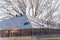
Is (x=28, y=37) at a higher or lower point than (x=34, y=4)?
lower

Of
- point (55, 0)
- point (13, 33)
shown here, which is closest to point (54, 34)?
point (13, 33)

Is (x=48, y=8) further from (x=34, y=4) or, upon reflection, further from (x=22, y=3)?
(x=22, y=3)

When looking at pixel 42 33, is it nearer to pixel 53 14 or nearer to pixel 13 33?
pixel 13 33

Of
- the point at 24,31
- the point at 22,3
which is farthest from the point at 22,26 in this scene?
the point at 22,3

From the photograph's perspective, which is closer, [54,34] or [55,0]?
[54,34]

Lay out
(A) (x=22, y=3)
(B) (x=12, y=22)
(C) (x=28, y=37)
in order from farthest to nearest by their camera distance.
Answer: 1. (A) (x=22, y=3)
2. (B) (x=12, y=22)
3. (C) (x=28, y=37)

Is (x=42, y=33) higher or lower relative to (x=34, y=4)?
lower

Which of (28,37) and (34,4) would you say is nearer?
(28,37)

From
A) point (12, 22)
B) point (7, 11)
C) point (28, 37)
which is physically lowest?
point (28, 37)

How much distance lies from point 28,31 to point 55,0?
9.19 meters

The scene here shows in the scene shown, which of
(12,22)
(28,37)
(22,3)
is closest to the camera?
(28,37)

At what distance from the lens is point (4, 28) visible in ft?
15.7

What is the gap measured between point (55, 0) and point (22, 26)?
9.09m

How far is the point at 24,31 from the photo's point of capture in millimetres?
4668
